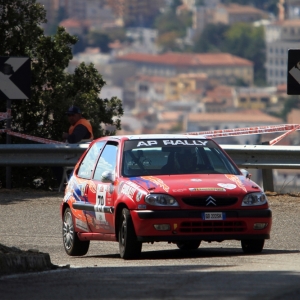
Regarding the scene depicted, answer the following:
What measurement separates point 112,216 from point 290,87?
6.25 m

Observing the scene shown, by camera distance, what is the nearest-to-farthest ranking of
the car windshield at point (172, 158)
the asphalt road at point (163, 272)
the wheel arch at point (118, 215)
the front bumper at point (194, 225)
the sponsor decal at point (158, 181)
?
the asphalt road at point (163, 272), the front bumper at point (194, 225), the sponsor decal at point (158, 181), the wheel arch at point (118, 215), the car windshield at point (172, 158)

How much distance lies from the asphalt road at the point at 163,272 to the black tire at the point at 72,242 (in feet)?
0.40

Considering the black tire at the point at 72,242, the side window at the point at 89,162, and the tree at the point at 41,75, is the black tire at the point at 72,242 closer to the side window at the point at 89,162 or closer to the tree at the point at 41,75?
the side window at the point at 89,162

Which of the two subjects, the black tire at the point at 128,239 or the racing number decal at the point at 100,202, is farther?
the racing number decal at the point at 100,202

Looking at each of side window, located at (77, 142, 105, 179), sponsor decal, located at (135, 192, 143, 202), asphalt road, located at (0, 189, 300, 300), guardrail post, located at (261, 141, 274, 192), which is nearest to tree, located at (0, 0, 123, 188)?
guardrail post, located at (261, 141, 274, 192)

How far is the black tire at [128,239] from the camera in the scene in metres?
10.1

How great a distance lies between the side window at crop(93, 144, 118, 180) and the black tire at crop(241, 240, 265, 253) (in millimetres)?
1454

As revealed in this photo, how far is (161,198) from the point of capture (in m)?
10.1

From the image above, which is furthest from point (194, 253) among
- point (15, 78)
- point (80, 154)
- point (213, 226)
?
point (15, 78)

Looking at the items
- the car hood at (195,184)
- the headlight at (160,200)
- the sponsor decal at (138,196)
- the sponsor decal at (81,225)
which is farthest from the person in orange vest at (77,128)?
the headlight at (160,200)

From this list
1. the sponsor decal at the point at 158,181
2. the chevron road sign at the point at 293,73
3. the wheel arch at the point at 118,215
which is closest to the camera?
the sponsor decal at the point at 158,181

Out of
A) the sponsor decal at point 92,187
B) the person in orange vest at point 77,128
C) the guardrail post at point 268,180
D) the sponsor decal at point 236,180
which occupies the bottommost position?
the guardrail post at point 268,180

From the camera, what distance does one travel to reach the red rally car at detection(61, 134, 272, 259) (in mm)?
10078

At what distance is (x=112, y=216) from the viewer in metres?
10.6
